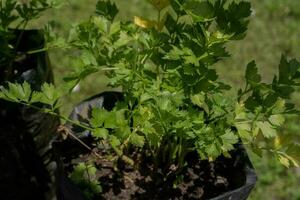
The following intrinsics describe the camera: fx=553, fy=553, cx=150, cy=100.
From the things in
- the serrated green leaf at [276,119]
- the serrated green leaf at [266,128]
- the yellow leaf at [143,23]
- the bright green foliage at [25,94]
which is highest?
the yellow leaf at [143,23]

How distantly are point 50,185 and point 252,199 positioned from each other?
37.0 inches

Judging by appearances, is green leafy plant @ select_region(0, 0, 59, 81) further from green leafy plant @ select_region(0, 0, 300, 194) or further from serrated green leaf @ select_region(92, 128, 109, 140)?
serrated green leaf @ select_region(92, 128, 109, 140)

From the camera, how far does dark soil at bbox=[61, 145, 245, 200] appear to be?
1.68 metres

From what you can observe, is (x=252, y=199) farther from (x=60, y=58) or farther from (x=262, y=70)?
(x=60, y=58)

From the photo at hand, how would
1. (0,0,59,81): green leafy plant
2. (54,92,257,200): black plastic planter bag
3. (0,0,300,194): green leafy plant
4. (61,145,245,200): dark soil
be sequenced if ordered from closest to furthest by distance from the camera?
(0,0,300,194): green leafy plant < (54,92,257,200): black plastic planter bag < (61,145,245,200): dark soil < (0,0,59,81): green leafy plant

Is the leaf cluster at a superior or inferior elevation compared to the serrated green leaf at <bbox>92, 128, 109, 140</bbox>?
superior

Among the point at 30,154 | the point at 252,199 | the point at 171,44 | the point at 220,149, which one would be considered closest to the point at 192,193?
the point at 220,149

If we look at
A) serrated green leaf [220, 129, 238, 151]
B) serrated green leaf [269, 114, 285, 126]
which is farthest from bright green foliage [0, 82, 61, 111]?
serrated green leaf [269, 114, 285, 126]

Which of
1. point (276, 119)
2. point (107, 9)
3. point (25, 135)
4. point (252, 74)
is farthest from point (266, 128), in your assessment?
point (25, 135)

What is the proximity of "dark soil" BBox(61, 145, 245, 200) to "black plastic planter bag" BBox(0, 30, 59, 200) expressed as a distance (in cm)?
36

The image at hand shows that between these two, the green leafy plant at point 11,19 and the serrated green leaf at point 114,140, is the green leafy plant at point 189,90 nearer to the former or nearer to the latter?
the serrated green leaf at point 114,140

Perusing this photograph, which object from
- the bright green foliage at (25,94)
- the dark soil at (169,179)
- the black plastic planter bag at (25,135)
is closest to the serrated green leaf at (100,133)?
the bright green foliage at (25,94)

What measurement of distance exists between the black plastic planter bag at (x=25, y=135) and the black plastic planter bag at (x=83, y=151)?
231mm

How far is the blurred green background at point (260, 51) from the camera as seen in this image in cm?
265
